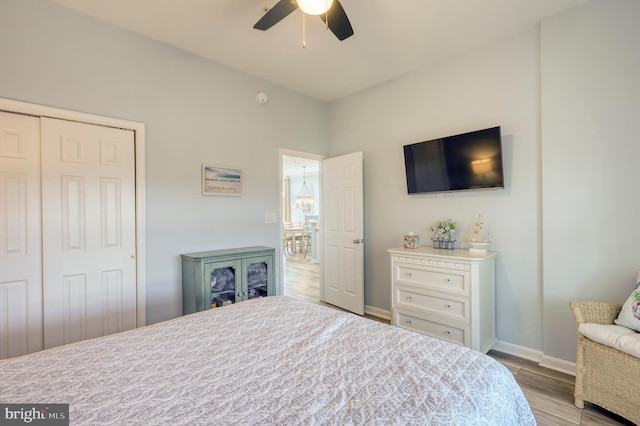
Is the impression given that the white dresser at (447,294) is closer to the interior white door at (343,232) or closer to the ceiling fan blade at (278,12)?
the interior white door at (343,232)

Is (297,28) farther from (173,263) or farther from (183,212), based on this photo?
(173,263)

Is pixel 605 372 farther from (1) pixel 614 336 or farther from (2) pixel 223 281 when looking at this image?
(2) pixel 223 281

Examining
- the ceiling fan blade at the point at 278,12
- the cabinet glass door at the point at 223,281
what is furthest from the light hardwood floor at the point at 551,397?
the ceiling fan blade at the point at 278,12

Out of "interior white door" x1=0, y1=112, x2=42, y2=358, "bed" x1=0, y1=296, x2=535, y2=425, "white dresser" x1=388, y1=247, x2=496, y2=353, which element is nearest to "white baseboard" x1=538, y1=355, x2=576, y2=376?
"white dresser" x1=388, y1=247, x2=496, y2=353

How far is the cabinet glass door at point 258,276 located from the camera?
3090 mm

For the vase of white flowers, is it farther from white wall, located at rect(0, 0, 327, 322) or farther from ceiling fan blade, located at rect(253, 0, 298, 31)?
ceiling fan blade, located at rect(253, 0, 298, 31)

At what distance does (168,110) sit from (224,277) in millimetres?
1699

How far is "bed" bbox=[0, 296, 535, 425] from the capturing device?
91 centimetres

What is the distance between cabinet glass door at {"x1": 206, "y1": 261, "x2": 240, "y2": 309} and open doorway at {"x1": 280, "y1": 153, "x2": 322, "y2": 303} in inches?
46.8

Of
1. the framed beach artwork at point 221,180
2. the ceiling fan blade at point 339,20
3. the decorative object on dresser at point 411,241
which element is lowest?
the decorative object on dresser at point 411,241

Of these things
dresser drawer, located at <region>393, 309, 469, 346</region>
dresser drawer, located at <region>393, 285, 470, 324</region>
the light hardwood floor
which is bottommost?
the light hardwood floor

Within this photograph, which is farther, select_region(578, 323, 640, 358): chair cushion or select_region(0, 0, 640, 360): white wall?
select_region(0, 0, 640, 360): white wall

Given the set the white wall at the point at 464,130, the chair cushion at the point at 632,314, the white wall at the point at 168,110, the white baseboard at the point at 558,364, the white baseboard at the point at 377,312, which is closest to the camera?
the chair cushion at the point at 632,314

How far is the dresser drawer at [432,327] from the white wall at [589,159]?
0.69 m
